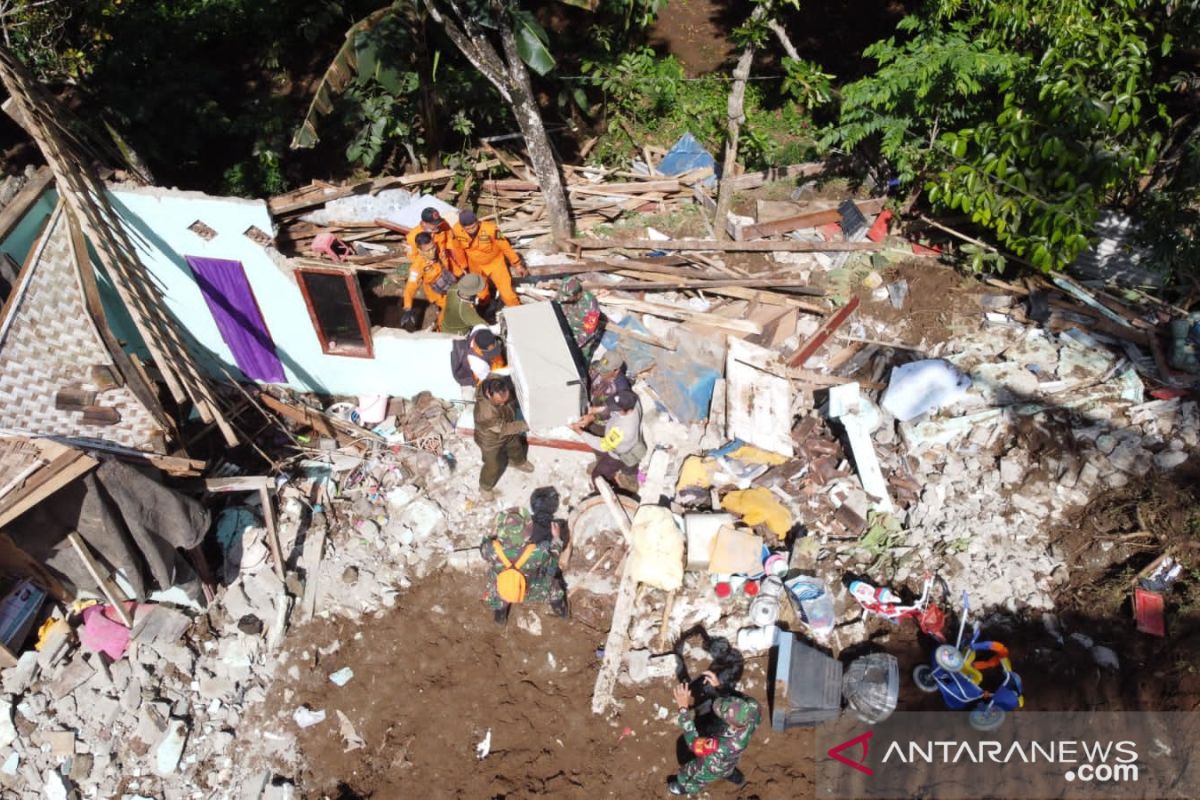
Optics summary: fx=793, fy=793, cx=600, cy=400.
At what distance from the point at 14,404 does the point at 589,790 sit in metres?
5.96

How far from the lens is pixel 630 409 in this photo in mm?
8312

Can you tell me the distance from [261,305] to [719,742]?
6.33 metres

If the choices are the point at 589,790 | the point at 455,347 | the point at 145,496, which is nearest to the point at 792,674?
the point at 589,790

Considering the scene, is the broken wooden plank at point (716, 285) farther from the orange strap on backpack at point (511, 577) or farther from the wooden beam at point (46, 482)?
the wooden beam at point (46, 482)

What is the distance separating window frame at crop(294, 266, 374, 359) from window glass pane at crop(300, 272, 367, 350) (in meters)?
0.01

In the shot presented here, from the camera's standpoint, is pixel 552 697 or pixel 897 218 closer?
pixel 552 697

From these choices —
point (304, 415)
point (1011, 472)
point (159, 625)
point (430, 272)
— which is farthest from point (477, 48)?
point (1011, 472)

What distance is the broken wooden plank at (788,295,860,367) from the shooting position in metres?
9.42

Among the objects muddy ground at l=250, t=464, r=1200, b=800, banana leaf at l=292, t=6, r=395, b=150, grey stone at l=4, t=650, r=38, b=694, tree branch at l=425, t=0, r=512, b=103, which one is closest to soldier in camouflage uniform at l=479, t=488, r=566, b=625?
muddy ground at l=250, t=464, r=1200, b=800

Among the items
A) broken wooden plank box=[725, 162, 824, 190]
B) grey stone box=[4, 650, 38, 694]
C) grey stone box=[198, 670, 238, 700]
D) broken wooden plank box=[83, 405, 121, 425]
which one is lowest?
grey stone box=[198, 670, 238, 700]

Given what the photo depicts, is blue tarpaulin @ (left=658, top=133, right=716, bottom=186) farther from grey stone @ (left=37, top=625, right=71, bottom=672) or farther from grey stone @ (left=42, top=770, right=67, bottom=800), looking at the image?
grey stone @ (left=42, top=770, right=67, bottom=800)

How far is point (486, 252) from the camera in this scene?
347 inches

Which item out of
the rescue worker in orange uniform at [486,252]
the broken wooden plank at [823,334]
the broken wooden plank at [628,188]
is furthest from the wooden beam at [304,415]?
the broken wooden plank at [823,334]

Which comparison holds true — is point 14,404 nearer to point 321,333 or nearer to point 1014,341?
point 321,333
